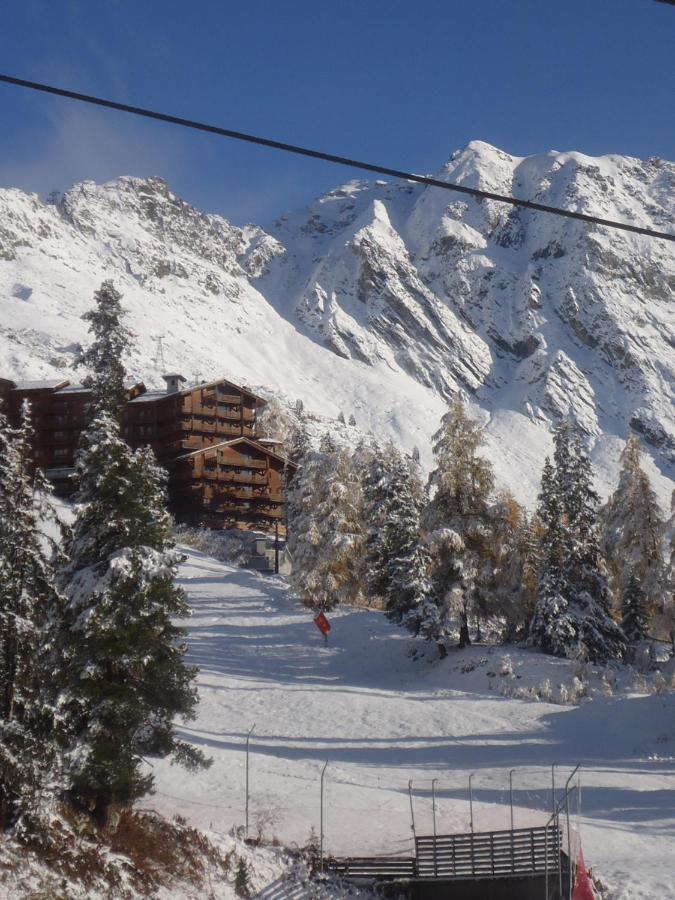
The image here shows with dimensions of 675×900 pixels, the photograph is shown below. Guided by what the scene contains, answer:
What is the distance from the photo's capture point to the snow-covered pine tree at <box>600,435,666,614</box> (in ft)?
150

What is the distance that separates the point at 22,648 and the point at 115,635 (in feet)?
9.06

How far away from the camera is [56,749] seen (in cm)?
1908

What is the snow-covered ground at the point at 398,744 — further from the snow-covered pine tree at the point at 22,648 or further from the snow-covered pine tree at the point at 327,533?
the snow-covered pine tree at the point at 22,648

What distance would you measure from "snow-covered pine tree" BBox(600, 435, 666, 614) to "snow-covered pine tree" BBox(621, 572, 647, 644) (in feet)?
0.73

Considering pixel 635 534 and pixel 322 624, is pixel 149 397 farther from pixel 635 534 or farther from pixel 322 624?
pixel 635 534

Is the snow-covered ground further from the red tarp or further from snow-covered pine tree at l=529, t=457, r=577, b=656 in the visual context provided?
the red tarp

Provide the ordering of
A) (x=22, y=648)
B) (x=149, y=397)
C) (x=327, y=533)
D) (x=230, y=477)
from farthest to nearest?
(x=149, y=397) → (x=230, y=477) → (x=327, y=533) → (x=22, y=648)

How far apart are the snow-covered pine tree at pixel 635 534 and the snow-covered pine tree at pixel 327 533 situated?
45.9 ft

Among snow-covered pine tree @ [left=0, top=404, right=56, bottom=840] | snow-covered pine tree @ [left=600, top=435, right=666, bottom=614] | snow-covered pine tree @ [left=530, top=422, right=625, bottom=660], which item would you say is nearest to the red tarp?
snow-covered pine tree @ [left=0, top=404, right=56, bottom=840]

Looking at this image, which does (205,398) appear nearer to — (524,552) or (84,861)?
(524,552)

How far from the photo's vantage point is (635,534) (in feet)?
154

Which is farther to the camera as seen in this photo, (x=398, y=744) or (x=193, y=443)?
(x=193, y=443)

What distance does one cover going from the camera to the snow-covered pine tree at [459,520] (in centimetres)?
4047

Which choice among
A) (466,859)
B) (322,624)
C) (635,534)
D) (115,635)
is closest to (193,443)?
(322,624)
